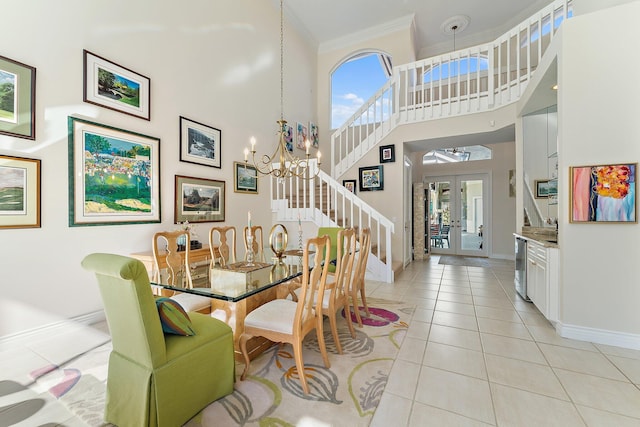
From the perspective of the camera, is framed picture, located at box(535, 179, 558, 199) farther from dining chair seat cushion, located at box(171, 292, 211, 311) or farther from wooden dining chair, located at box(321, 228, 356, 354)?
dining chair seat cushion, located at box(171, 292, 211, 311)

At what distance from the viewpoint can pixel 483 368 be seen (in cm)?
212

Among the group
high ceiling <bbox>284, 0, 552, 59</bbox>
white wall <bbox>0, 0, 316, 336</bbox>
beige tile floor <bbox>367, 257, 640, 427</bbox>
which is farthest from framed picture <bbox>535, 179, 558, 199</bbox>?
high ceiling <bbox>284, 0, 552, 59</bbox>

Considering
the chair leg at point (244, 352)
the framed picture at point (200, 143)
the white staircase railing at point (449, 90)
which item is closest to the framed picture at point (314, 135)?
the white staircase railing at point (449, 90)

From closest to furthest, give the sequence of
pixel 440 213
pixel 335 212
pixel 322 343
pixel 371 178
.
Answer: pixel 322 343 < pixel 335 212 < pixel 371 178 < pixel 440 213

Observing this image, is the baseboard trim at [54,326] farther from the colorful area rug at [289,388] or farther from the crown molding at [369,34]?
the crown molding at [369,34]

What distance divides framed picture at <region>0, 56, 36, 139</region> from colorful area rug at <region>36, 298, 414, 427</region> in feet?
6.95

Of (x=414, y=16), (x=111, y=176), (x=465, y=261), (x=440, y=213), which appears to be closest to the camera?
(x=111, y=176)

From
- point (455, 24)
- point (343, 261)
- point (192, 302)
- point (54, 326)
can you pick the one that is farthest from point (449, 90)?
point (54, 326)

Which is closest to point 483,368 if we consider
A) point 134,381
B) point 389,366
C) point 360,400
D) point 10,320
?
point 389,366

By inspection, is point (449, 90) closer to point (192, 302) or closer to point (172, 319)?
point (192, 302)

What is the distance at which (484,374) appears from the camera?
2039 millimetres

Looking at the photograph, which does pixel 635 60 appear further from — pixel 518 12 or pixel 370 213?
pixel 518 12

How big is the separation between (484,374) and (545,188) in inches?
122

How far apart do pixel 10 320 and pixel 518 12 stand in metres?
10.1
